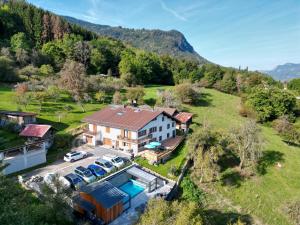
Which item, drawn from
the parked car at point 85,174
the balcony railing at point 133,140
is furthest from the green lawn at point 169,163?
the parked car at point 85,174

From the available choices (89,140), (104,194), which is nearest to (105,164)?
(104,194)

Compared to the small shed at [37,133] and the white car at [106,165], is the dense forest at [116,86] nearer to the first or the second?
the small shed at [37,133]

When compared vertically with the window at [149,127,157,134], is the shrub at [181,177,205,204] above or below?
below

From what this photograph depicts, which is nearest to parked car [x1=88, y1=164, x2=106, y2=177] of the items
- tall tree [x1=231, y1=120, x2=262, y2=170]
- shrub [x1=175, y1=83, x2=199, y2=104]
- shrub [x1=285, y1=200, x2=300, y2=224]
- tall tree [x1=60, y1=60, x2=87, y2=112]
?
tall tree [x1=231, y1=120, x2=262, y2=170]

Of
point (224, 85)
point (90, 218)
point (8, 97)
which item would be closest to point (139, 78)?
point (224, 85)

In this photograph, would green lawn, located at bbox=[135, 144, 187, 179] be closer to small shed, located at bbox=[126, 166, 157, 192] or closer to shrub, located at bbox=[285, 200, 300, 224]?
small shed, located at bbox=[126, 166, 157, 192]

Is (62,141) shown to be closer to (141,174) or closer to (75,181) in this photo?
(75,181)
